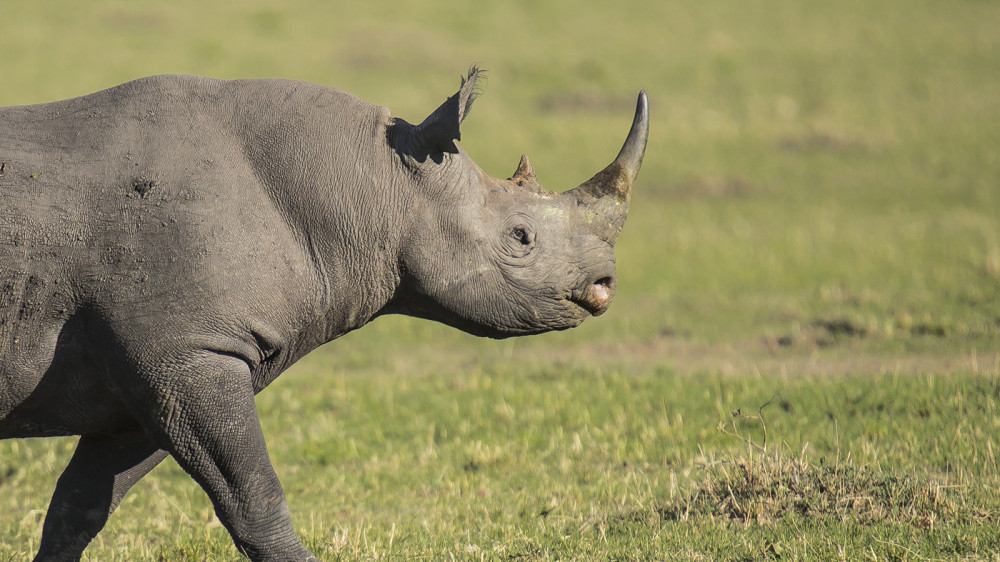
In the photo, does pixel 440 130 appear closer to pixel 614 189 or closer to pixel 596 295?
pixel 614 189

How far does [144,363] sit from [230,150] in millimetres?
912

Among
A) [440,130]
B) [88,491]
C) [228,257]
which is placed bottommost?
[88,491]

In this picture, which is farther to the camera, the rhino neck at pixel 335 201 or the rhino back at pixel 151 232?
the rhino neck at pixel 335 201

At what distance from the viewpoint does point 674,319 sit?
40.1ft

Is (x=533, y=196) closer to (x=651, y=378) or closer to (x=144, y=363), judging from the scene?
(x=144, y=363)

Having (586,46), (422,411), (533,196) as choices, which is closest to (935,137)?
(586,46)

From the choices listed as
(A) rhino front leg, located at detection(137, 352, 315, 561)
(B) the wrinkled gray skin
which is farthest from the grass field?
(B) the wrinkled gray skin

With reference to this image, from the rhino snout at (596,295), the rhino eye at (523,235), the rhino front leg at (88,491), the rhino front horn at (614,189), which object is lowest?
the rhino front leg at (88,491)

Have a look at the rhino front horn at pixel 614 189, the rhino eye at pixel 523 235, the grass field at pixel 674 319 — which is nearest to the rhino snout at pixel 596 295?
the rhino front horn at pixel 614 189

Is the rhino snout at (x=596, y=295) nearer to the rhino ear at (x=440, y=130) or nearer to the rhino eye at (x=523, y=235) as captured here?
the rhino eye at (x=523, y=235)

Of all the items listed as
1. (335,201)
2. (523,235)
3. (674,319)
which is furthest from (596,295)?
(674,319)

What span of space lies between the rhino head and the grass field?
3.48 ft

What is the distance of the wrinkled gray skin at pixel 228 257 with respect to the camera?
13.9ft

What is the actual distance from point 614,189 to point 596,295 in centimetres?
48
